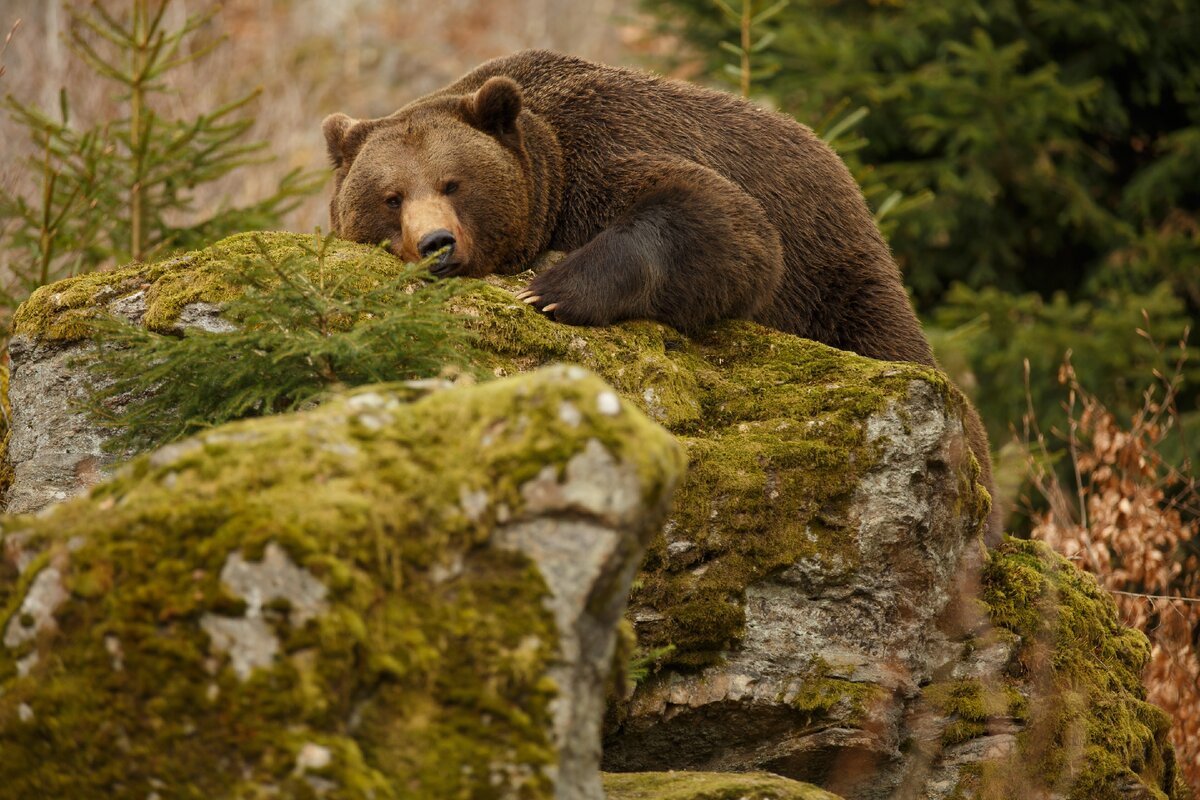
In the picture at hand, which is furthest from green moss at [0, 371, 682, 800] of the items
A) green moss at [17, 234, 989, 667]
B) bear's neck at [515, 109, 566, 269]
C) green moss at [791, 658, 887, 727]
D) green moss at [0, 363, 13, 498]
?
bear's neck at [515, 109, 566, 269]

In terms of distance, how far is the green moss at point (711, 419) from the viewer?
14.5ft


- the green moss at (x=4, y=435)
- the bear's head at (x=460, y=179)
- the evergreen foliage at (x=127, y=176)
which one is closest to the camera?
the green moss at (x=4, y=435)

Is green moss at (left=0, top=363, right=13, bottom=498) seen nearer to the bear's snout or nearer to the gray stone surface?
the bear's snout

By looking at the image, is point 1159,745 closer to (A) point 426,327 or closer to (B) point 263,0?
(A) point 426,327

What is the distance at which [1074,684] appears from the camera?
490 cm

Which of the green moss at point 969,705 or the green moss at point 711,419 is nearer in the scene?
the green moss at point 711,419

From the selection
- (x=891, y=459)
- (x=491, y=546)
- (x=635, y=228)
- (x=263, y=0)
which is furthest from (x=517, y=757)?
(x=263, y=0)

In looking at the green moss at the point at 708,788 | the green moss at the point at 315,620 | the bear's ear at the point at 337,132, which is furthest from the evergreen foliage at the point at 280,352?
the bear's ear at the point at 337,132

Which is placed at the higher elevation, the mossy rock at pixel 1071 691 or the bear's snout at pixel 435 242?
the bear's snout at pixel 435 242

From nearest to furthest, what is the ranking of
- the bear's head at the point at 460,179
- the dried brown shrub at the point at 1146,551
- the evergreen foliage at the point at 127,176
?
1. the bear's head at the point at 460,179
2. the dried brown shrub at the point at 1146,551
3. the evergreen foliage at the point at 127,176

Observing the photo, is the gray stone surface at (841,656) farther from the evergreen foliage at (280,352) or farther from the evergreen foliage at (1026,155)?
the evergreen foliage at (1026,155)

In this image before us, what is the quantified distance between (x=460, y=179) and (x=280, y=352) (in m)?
2.59

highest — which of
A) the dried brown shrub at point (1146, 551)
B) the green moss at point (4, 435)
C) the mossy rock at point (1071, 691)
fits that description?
the green moss at point (4, 435)

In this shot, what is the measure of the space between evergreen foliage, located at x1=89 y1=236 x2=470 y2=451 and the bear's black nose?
1496 millimetres
